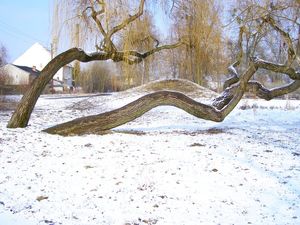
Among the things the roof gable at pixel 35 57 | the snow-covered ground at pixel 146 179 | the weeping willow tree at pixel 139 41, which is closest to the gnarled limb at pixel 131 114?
the snow-covered ground at pixel 146 179

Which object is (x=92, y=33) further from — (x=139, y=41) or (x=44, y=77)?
(x=44, y=77)

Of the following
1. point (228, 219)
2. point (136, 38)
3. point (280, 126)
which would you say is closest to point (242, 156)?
point (228, 219)

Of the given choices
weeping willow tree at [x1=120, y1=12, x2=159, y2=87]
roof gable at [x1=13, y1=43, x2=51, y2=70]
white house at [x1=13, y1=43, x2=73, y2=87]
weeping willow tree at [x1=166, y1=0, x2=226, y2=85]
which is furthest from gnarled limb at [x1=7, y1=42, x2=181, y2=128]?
roof gable at [x1=13, y1=43, x2=51, y2=70]

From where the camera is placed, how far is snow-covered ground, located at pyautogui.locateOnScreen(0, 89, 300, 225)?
4.22 metres

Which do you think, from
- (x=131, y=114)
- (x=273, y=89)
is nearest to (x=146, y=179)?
(x=131, y=114)

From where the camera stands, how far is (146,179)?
5227mm

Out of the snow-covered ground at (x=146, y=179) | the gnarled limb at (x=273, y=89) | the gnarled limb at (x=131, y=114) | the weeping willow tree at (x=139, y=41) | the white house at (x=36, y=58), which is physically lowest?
the snow-covered ground at (x=146, y=179)

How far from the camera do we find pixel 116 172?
5.48 metres

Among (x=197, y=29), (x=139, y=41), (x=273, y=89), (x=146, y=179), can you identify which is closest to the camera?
(x=146, y=179)

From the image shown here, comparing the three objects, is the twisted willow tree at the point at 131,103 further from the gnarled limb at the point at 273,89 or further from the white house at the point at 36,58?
the white house at the point at 36,58

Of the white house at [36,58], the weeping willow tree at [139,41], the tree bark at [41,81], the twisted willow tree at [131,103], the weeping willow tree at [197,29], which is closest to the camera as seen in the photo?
the twisted willow tree at [131,103]

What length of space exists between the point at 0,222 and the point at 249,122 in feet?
29.4

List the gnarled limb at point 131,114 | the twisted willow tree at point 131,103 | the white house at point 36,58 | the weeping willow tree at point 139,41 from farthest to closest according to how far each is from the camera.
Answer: the white house at point 36,58
the weeping willow tree at point 139,41
the twisted willow tree at point 131,103
the gnarled limb at point 131,114

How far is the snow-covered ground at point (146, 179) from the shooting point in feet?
13.8
